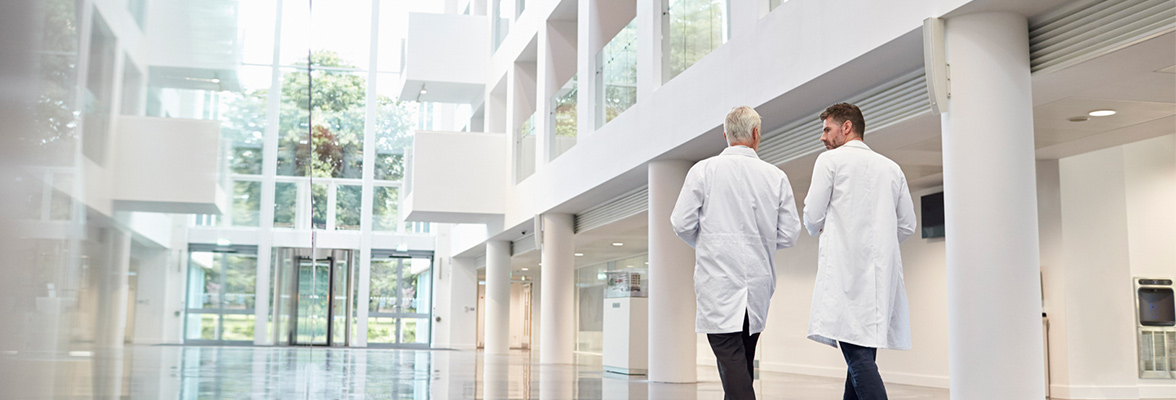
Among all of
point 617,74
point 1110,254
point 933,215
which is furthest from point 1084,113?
point 617,74

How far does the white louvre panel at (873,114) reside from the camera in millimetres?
6434

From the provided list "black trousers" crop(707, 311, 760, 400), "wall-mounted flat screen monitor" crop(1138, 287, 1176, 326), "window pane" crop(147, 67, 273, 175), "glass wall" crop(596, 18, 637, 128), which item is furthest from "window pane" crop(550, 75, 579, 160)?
"window pane" crop(147, 67, 273, 175)

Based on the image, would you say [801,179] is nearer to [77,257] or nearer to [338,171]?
[338,171]

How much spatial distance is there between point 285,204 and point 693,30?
8.28m

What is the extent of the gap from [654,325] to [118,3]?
9840 mm

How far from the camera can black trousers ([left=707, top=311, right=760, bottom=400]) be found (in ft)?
12.1

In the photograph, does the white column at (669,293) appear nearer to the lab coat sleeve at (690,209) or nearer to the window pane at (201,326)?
the lab coat sleeve at (690,209)

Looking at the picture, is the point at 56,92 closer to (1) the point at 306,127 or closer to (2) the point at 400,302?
(1) the point at 306,127

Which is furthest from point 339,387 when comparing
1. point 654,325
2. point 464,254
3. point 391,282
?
point 391,282

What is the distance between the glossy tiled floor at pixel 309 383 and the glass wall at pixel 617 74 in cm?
343

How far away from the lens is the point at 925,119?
6.71 metres

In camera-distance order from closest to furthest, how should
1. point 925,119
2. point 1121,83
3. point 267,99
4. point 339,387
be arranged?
point 267,99 < point 1121,83 < point 925,119 < point 339,387

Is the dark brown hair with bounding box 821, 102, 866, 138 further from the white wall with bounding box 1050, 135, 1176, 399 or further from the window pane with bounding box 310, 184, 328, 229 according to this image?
the white wall with bounding box 1050, 135, 1176, 399

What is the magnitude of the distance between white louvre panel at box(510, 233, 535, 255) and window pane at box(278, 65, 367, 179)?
1561 centimetres
